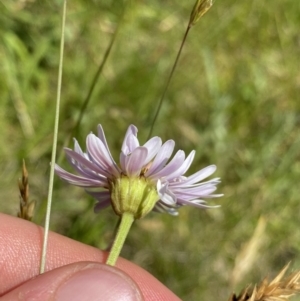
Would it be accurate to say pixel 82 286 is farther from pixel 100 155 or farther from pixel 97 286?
pixel 100 155

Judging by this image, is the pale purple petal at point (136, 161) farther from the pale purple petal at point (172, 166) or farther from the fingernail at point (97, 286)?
the fingernail at point (97, 286)

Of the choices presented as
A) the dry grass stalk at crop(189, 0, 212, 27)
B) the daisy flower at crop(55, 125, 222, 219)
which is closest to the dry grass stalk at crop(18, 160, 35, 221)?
the daisy flower at crop(55, 125, 222, 219)

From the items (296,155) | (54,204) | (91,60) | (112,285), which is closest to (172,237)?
(54,204)

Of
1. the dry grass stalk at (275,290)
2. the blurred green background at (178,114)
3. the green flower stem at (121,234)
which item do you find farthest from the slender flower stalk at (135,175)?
the blurred green background at (178,114)

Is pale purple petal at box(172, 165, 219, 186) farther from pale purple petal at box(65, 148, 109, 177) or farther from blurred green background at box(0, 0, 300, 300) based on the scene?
blurred green background at box(0, 0, 300, 300)

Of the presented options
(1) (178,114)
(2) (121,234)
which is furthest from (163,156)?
(1) (178,114)

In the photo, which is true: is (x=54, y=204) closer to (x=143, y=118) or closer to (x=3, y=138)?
(x=3, y=138)
